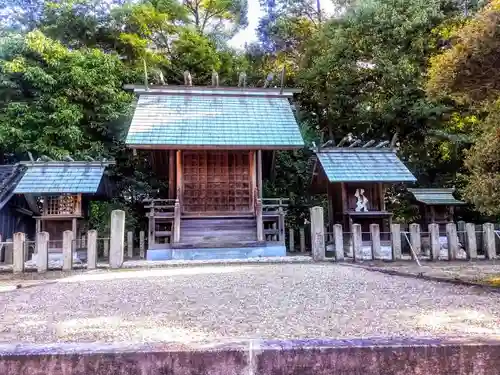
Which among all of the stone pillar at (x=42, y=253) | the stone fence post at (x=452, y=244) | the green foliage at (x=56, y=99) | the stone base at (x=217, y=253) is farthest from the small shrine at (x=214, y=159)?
the stone fence post at (x=452, y=244)

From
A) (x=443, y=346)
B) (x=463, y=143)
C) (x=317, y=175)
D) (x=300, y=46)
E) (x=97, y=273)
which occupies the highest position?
(x=300, y=46)

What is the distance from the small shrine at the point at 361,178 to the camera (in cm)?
1384

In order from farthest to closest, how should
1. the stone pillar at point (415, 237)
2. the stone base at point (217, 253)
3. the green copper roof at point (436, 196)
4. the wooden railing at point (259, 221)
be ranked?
the green copper roof at point (436, 196), the wooden railing at point (259, 221), the stone base at point (217, 253), the stone pillar at point (415, 237)

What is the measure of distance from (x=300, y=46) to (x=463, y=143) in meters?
11.2

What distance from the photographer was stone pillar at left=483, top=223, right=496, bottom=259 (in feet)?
35.4

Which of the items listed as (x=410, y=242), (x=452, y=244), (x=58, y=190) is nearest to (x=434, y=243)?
(x=452, y=244)

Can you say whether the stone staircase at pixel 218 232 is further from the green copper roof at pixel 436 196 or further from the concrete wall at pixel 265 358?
the concrete wall at pixel 265 358

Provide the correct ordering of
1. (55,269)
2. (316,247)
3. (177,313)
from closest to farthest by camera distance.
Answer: (177,313)
(55,269)
(316,247)

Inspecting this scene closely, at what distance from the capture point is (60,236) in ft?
45.0

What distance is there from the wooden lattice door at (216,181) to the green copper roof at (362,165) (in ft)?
8.87

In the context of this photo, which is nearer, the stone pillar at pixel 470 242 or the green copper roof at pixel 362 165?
the stone pillar at pixel 470 242

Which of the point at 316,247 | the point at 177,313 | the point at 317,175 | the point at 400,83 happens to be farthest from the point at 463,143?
the point at 177,313

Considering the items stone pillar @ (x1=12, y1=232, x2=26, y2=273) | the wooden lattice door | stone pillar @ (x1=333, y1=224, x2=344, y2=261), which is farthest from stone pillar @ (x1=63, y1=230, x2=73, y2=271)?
stone pillar @ (x1=333, y1=224, x2=344, y2=261)

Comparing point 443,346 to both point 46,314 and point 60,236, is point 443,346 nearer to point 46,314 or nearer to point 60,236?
point 46,314
